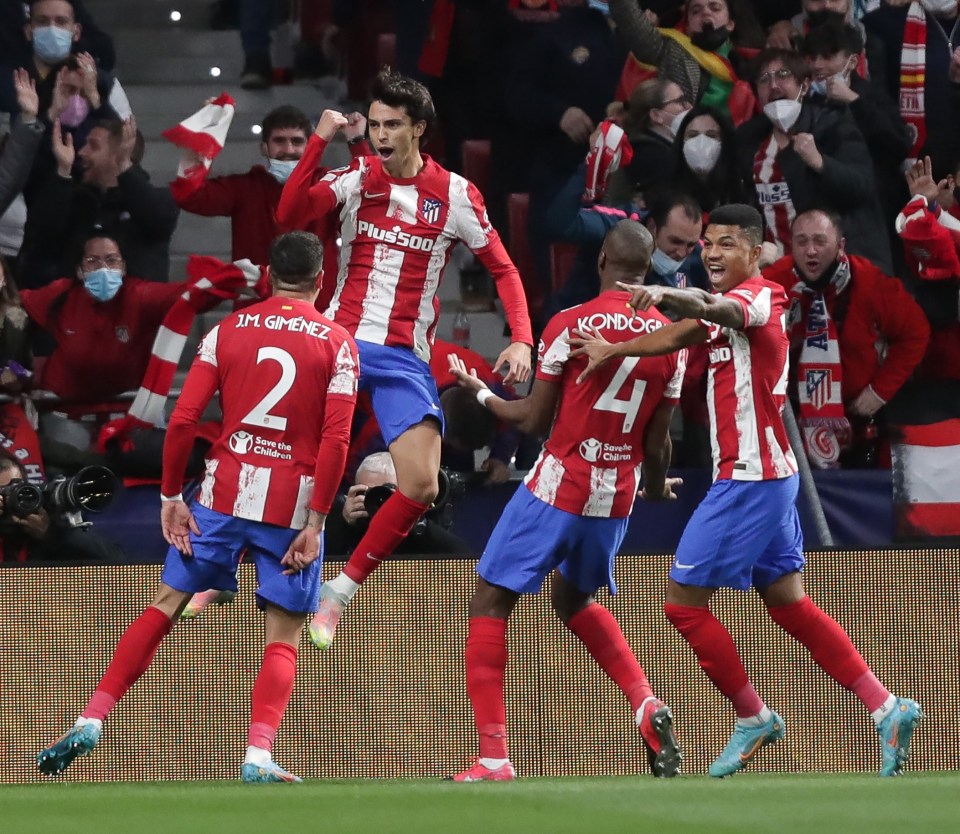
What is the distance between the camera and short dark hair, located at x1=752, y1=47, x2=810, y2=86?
29.5ft

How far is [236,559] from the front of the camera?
5965mm

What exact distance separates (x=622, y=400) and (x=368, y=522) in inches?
62.8

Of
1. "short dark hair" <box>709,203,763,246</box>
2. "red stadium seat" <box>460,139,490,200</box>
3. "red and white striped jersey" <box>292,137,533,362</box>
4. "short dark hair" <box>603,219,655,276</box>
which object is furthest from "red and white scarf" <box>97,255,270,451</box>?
"short dark hair" <box>709,203,763,246</box>

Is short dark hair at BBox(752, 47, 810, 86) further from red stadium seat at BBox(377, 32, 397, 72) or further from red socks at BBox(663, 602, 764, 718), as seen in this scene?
red socks at BBox(663, 602, 764, 718)

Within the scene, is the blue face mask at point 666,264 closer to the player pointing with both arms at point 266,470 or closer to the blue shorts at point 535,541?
the blue shorts at point 535,541

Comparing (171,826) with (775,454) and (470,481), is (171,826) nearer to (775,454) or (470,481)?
(775,454)

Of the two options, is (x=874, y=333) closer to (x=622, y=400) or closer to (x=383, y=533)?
(x=622, y=400)

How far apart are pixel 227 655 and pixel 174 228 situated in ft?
8.50

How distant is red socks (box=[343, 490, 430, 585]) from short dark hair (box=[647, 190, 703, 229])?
2.63m

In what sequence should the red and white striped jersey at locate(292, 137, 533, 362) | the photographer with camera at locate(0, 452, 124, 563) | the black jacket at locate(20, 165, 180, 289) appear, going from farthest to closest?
1. the black jacket at locate(20, 165, 180, 289)
2. the photographer with camera at locate(0, 452, 124, 563)
3. the red and white striped jersey at locate(292, 137, 533, 362)

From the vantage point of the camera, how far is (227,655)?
735 centimetres

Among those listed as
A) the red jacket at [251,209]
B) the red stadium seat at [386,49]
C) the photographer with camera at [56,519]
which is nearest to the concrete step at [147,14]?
the red stadium seat at [386,49]

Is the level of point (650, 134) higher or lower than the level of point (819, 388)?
higher

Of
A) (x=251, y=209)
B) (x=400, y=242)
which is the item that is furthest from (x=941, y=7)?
(x=400, y=242)
